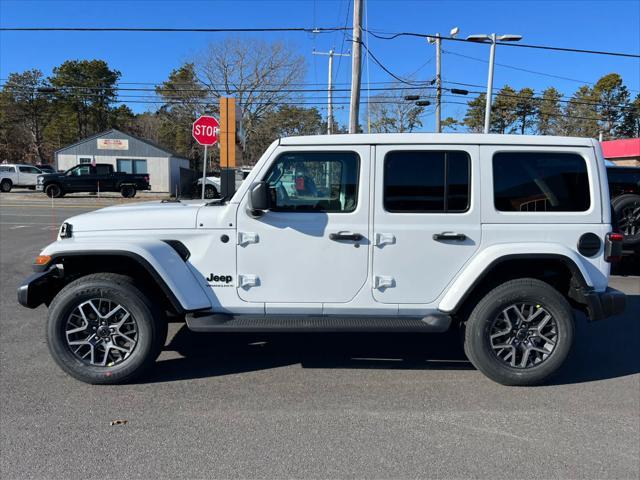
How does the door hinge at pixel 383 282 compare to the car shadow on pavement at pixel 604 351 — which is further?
the car shadow on pavement at pixel 604 351

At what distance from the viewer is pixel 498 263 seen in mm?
3902

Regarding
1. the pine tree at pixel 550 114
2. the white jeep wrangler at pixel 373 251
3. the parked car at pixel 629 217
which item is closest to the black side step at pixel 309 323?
the white jeep wrangler at pixel 373 251

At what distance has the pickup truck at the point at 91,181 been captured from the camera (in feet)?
92.8

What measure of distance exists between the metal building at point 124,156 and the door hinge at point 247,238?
3512cm

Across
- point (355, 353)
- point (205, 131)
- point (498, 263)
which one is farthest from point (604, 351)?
point (205, 131)

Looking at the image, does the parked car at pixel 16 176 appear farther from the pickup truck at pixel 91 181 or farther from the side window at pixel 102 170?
the side window at pixel 102 170

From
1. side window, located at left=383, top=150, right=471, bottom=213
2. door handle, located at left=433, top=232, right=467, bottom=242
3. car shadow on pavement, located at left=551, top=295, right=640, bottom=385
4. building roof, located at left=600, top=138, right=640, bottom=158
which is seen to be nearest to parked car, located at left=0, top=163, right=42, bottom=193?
side window, located at left=383, top=150, right=471, bottom=213

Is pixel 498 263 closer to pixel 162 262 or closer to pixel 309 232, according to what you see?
pixel 309 232

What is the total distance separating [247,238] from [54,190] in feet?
95.0

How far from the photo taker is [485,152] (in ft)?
13.0

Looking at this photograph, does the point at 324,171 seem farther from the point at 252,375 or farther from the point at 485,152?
the point at 252,375

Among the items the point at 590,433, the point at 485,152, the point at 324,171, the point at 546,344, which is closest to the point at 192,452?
the point at 324,171

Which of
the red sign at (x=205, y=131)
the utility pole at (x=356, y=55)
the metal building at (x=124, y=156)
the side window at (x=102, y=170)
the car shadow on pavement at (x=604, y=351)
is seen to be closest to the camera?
the car shadow on pavement at (x=604, y=351)

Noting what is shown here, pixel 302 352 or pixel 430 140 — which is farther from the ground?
pixel 430 140
